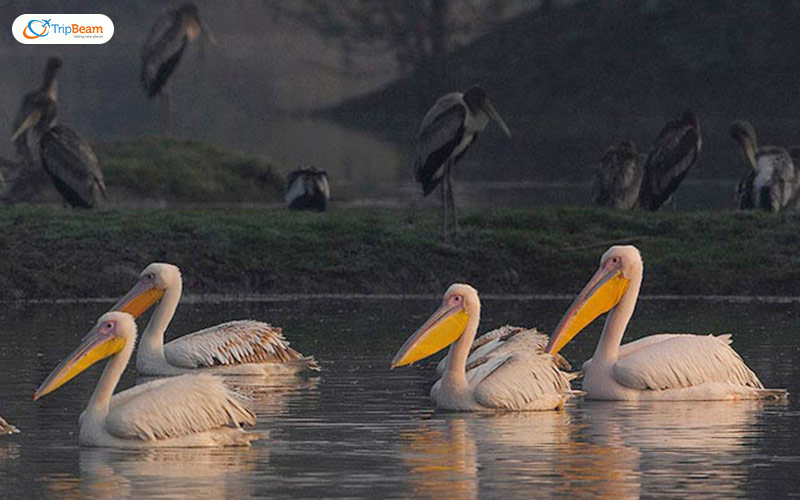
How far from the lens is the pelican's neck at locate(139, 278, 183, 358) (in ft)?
49.1

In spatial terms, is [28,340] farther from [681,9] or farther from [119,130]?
[119,130]

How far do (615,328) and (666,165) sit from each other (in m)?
11.2

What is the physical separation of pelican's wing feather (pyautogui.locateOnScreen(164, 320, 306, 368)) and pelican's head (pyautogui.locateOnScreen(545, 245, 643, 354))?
5.91ft

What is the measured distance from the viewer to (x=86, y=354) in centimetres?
1200

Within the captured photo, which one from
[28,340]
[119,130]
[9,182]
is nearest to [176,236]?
[28,340]

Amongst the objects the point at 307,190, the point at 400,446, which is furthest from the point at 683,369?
the point at 307,190

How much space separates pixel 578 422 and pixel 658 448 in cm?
111

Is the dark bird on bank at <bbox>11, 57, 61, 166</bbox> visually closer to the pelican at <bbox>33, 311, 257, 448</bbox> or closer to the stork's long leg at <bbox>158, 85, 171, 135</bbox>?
the stork's long leg at <bbox>158, 85, 171, 135</bbox>

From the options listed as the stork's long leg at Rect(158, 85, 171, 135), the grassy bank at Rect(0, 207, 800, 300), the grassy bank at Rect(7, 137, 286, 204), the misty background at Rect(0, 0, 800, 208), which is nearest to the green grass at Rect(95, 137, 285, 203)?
the grassy bank at Rect(7, 137, 286, 204)

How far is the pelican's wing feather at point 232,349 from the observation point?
48.9 feet

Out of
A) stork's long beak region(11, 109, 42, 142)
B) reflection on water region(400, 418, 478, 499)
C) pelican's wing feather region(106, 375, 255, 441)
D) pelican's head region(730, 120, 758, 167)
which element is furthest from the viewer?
stork's long beak region(11, 109, 42, 142)

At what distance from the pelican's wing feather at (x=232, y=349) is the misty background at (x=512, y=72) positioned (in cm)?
2729

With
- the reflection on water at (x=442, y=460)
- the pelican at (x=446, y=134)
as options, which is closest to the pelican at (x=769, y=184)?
the pelican at (x=446, y=134)

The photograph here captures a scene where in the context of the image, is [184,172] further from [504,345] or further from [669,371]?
[669,371]
